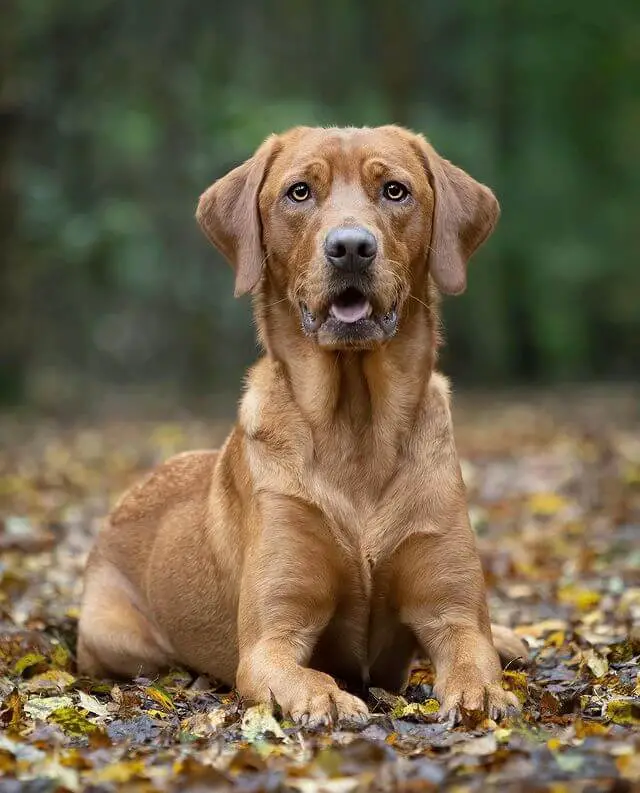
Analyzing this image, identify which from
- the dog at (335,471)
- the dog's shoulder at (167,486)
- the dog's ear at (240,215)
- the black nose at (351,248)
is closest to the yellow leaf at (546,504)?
the dog's shoulder at (167,486)

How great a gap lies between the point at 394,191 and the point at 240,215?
0.68 m

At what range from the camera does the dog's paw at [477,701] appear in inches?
178

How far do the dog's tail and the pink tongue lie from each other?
1554 mm

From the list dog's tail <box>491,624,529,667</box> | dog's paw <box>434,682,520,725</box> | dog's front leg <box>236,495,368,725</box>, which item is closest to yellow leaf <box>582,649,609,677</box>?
dog's tail <box>491,624,529,667</box>

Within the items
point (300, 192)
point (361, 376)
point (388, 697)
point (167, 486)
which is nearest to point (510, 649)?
point (388, 697)

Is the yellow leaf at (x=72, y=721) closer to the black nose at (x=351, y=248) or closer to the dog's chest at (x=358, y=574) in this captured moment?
the dog's chest at (x=358, y=574)

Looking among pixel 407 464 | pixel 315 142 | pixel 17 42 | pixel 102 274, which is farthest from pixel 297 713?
pixel 102 274

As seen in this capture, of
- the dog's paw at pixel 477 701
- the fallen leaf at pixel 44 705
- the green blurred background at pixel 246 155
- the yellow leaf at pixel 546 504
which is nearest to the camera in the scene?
the dog's paw at pixel 477 701

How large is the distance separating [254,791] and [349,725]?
78 cm

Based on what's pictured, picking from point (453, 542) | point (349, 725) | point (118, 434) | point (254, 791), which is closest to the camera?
point (254, 791)

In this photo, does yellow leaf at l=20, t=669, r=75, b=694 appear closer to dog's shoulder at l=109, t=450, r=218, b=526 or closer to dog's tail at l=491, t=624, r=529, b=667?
dog's shoulder at l=109, t=450, r=218, b=526

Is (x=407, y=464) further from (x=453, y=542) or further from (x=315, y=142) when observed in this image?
(x=315, y=142)

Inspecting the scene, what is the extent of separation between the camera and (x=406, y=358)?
537 centimetres

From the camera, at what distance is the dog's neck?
5.26 meters
